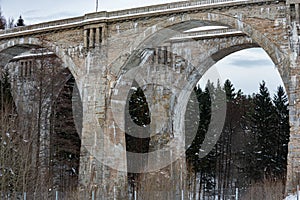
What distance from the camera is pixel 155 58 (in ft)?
83.7

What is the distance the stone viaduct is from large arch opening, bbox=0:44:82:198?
182 centimetres

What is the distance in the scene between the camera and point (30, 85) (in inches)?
1190

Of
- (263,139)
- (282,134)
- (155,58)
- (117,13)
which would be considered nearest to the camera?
(117,13)

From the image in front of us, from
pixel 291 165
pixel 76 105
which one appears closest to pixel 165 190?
pixel 291 165

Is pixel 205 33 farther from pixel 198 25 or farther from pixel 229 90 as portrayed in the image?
pixel 229 90

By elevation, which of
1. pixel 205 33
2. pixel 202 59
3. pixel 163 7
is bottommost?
pixel 202 59

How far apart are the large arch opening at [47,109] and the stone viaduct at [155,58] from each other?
5.97 ft

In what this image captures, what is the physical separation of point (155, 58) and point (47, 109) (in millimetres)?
7577

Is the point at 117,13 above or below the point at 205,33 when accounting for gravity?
above

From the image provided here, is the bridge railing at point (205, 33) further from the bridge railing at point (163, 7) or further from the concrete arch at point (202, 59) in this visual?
the bridge railing at point (163, 7)

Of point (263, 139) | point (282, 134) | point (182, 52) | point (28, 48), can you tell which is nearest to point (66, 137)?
point (28, 48)

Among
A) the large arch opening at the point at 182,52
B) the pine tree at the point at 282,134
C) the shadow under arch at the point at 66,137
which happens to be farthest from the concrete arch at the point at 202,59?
the pine tree at the point at 282,134

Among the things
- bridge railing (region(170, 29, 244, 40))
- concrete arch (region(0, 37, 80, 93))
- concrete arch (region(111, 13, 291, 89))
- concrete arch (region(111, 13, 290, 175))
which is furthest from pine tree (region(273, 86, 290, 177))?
concrete arch (region(0, 37, 80, 93))

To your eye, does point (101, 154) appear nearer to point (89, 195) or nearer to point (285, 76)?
point (89, 195)
